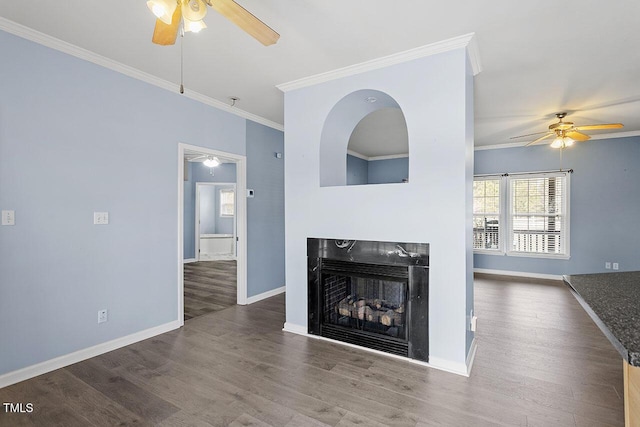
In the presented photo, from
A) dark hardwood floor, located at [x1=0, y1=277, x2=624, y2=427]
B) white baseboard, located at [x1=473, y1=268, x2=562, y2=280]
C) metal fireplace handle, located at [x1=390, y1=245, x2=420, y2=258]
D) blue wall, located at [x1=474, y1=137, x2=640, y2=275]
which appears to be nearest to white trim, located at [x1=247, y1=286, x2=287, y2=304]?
dark hardwood floor, located at [x1=0, y1=277, x2=624, y2=427]

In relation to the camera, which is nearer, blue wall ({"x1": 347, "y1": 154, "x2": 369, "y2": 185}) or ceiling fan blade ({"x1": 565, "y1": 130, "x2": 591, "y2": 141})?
ceiling fan blade ({"x1": 565, "y1": 130, "x2": 591, "y2": 141})

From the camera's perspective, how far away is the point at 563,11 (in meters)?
2.23

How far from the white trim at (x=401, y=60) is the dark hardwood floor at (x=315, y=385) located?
8.73ft

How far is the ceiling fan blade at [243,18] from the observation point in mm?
1585

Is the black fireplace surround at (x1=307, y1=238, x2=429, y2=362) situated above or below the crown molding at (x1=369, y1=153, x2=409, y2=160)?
below

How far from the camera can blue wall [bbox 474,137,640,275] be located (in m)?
5.49

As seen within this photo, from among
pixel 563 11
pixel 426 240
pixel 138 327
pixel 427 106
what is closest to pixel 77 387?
pixel 138 327

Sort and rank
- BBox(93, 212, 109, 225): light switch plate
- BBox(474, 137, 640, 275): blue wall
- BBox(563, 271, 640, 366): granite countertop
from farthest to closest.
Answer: BBox(474, 137, 640, 275): blue wall < BBox(93, 212, 109, 225): light switch plate < BBox(563, 271, 640, 366): granite countertop

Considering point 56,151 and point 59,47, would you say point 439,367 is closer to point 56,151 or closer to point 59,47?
point 56,151

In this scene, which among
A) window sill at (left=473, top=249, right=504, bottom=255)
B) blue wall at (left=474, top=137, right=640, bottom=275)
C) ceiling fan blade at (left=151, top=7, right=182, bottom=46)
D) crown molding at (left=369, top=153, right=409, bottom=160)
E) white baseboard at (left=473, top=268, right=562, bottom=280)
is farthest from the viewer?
crown molding at (left=369, top=153, right=409, bottom=160)

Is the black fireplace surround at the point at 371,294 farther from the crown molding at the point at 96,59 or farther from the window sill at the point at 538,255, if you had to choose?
the window sill at the point at 538,255

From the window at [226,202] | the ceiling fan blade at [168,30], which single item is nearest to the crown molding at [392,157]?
the window at [226,202]

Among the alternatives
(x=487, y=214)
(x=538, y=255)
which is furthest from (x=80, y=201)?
(x=538, y=255)

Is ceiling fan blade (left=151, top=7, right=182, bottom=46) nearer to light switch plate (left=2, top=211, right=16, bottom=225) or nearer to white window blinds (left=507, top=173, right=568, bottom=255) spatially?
light switch plate (left=2, top=211, right=16, bottom=225)
